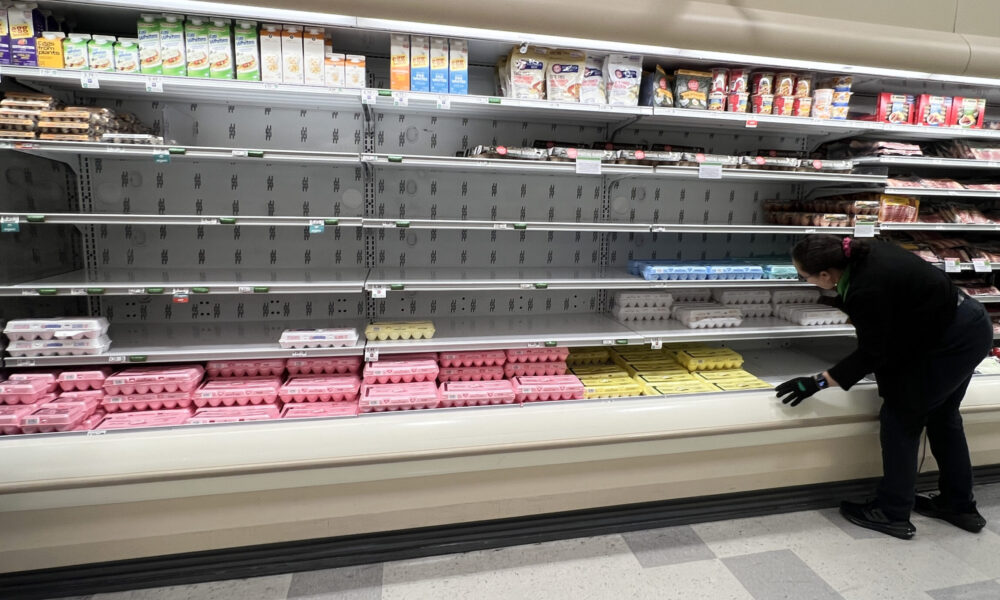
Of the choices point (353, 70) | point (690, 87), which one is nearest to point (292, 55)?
point (353, 70)

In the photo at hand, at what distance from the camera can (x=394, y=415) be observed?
2.28m

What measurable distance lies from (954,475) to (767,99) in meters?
2.11

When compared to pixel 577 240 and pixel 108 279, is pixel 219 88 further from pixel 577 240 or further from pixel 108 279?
pixel 577 240

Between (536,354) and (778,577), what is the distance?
144cm

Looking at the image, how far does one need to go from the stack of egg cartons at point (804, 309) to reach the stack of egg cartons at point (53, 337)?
11.5ft

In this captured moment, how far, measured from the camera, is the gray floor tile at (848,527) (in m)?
2.55

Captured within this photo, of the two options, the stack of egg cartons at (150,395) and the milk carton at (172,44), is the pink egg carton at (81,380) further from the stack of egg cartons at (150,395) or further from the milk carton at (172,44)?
the milk carton at (172,44)

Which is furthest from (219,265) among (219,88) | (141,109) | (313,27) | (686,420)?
(686,420)

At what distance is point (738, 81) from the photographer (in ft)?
8.55

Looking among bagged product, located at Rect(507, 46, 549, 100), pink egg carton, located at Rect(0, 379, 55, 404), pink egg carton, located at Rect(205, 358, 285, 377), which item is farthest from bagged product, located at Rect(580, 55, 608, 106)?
pink egg carton, located at Rect(0, 379, 55, 404)

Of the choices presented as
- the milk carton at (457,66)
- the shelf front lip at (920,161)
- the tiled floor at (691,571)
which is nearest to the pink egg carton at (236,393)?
the tiled floor at (691,571)

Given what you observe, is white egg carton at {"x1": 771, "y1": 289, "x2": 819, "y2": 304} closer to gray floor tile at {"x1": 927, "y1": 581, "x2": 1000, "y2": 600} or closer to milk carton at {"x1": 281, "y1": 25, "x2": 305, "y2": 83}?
gray floor tile at {"x1": 927, "y1": 581, "x2": 1000, "y2": 600}

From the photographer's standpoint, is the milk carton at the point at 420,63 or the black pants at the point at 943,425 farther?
the black pants at the point at 943,425

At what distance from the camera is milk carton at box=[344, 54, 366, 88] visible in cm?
222
